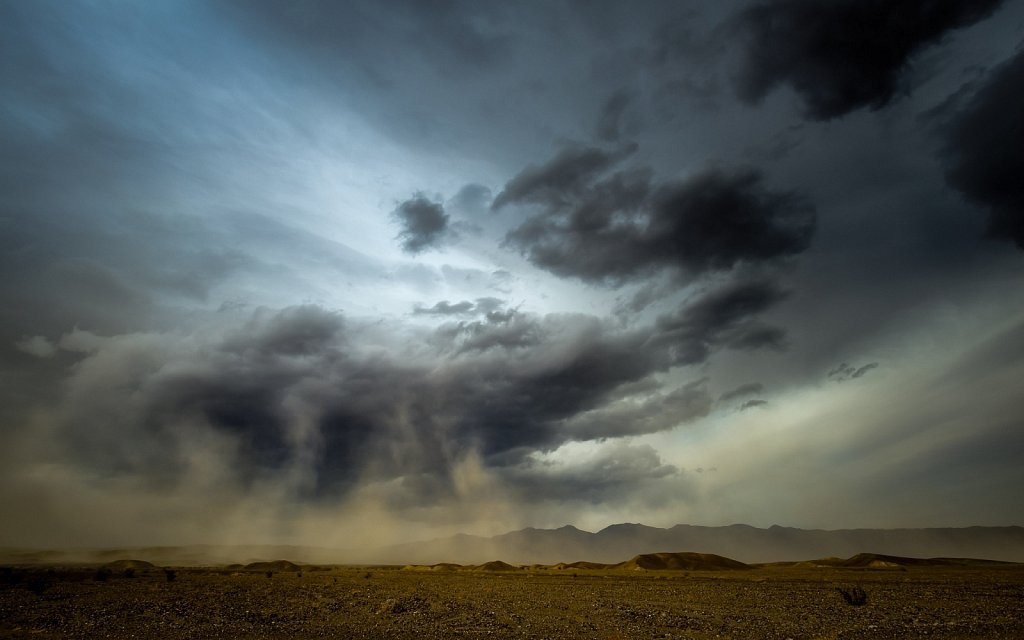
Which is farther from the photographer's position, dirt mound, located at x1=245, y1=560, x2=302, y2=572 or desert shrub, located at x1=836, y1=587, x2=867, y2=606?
dirt mound, located at x1=245, y1=560, x2=302, y2=572

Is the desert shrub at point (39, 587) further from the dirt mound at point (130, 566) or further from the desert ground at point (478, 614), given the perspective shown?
the dirt mound at point (130, 566)

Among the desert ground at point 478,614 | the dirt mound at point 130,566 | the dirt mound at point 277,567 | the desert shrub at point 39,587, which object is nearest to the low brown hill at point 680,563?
the dirt mound at point 277,567

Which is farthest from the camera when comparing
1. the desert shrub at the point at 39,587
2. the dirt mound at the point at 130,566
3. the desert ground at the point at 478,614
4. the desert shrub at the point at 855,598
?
the dirt mound at the point at 130,566

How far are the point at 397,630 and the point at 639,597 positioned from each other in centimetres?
2896

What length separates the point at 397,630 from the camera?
30281 millimetres

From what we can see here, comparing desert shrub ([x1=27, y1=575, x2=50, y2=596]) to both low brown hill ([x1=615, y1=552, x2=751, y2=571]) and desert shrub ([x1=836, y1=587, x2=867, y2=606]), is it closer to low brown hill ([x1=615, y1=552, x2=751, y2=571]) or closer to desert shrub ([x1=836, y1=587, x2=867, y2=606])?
desert shrub ([x1=836, y1=587, x2=867, y2=606])

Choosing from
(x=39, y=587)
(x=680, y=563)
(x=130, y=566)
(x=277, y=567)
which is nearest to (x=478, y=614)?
(x=39, y=587)

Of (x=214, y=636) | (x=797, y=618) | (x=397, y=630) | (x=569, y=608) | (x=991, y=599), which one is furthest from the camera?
(x=991, y=599)

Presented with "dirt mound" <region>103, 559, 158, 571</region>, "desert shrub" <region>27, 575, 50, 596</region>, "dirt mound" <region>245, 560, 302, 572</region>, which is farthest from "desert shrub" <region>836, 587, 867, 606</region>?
"dirt mound" <region>245, 560, 302, 572</region>

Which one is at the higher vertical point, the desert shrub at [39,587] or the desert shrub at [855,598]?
the desert shrub at [39,587]

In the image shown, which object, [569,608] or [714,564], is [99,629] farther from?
[714,564]

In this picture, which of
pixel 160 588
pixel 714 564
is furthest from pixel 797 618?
pixel 714 564

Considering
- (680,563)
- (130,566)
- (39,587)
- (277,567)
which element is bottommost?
(680,563)

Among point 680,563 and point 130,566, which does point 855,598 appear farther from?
point 130,566
